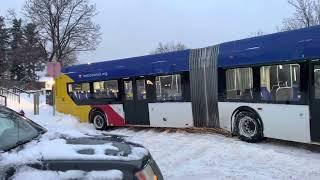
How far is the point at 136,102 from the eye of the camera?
1800cm

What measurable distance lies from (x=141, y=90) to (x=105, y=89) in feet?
6.45

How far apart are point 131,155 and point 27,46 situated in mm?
59627

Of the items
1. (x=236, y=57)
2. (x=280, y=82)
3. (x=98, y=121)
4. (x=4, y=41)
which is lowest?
(x=98, y=121)

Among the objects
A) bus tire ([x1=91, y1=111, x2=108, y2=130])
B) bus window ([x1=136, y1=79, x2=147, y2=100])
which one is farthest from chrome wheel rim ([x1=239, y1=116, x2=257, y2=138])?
bus tire ([x1=91, y1=111, x2=108, y2=130])

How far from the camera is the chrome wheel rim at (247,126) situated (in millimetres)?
13859

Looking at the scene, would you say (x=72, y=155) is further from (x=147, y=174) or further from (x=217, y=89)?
(x=217, y=89)

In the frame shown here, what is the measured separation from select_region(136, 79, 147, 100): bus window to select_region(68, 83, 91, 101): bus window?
109 inches

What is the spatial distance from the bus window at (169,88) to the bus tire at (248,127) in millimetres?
2634

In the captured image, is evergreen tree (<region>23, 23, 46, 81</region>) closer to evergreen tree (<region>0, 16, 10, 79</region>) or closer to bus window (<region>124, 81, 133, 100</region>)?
evergreen tree (<region>0, 16, 10, 79</region>)

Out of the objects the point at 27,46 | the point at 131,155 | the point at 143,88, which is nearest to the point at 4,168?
the point at 131,155

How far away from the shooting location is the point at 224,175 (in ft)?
31.6

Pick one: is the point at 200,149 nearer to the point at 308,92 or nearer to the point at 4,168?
the point at 308,92

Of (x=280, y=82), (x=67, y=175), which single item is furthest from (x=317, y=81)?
(x=67, y=175)

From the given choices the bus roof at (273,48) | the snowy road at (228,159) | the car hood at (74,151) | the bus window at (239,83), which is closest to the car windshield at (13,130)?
the car hood at (74,151)
